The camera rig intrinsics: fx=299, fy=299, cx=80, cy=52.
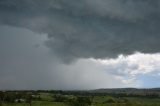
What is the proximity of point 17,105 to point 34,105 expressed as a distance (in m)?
7.35

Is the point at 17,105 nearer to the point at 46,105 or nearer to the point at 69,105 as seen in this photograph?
the point at 46,105

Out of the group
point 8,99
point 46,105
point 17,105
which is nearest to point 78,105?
point 46,105

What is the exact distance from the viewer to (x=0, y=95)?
153 m

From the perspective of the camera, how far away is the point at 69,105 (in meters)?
143

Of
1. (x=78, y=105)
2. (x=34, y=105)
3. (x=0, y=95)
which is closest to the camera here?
(x=34, y=105)

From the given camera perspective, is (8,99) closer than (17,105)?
No

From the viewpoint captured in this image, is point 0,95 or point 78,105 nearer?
point 78,105

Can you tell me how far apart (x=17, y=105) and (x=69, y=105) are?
26.7 m

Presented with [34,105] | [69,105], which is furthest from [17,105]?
[69,105]

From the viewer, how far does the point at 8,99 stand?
154000mm

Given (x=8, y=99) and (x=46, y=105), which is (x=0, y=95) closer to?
(x=8, y=99)

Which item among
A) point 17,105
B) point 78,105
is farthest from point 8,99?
point 78,105

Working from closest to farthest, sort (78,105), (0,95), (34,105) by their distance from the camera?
(34,105)
(78,105)
(0,95)

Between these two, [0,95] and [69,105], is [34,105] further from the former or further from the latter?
[0,95]
